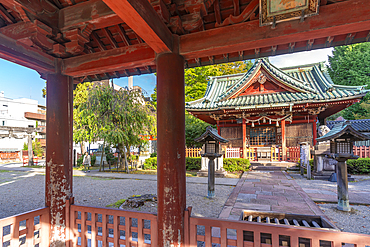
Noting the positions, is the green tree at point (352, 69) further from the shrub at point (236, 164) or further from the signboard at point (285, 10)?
the signboard at point (285, 10)

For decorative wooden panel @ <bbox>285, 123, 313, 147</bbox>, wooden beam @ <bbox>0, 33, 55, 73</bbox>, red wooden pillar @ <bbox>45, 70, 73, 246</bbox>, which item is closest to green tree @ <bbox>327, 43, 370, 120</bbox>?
decorative wooden panel @ <bbox>285, 123, 313, 147</bbox>

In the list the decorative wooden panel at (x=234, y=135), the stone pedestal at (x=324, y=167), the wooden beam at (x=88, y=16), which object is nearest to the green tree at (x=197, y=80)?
the decorative wooden panel at (x=234, y=135)

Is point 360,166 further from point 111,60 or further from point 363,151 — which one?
point 111,60

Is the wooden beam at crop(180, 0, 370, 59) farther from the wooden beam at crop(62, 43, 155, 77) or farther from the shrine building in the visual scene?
the shrine building

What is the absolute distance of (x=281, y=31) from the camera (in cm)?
229

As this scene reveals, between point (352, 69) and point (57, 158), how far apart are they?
101 ft

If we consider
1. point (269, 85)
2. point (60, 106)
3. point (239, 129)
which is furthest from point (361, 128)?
point (60, 106)

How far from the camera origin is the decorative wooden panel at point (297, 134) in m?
12.8

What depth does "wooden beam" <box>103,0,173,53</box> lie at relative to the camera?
1.68 metres

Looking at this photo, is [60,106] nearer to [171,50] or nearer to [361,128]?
[171,50]

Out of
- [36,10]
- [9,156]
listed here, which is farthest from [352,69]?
[9,156]

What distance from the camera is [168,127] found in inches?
98.0

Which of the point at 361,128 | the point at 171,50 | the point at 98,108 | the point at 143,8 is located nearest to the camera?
the point at 143,8

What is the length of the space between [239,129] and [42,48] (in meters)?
13.1
